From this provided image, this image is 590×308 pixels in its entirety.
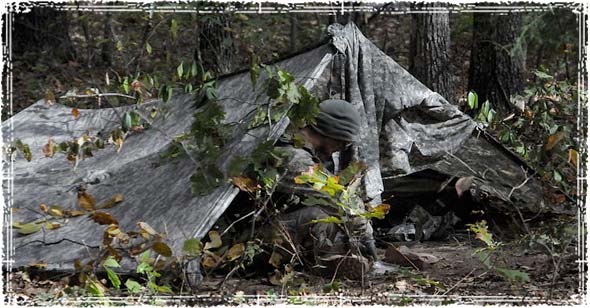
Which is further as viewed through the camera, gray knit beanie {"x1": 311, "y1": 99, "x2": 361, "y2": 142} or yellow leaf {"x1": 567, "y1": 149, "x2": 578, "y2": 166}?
gray knit beanie {"x1": 311, "y1": 99, "x2": 361, "y2": 142}

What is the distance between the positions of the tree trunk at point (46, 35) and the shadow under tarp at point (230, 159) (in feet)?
17.6

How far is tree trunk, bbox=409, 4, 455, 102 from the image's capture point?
8008 millimetres

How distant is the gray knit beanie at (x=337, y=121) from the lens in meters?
4.65

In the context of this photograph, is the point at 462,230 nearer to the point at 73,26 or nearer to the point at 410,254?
the point at 410,254

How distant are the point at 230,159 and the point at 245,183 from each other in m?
0.30

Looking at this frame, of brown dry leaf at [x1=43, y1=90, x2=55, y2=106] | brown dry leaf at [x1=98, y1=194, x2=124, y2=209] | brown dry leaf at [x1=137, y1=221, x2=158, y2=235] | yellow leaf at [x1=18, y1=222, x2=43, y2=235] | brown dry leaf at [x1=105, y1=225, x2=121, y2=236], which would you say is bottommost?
yellow leaf at [x1=18, y1=222, x2=43, y2=235]

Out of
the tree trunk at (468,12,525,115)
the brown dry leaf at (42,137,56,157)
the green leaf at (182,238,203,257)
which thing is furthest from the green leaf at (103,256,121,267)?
the tree trunk at (468,12,525,115)

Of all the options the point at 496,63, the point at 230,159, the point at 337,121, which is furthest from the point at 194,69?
the point at 496,63

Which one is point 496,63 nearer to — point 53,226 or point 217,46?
point 217,46

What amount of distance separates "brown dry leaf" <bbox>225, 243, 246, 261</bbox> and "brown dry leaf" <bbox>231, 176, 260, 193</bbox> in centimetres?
28

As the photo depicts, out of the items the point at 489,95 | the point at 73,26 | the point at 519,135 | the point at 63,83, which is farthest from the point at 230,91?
the point at 73,26

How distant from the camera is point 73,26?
12.7 m

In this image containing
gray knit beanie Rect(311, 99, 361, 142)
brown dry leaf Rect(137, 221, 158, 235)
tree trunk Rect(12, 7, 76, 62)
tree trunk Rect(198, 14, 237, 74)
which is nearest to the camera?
brown dry leaf Rect(137, 221, 158, 235)

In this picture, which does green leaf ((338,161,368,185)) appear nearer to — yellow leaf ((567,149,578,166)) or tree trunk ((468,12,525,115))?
yellow leaf ((567,149,578,166))
